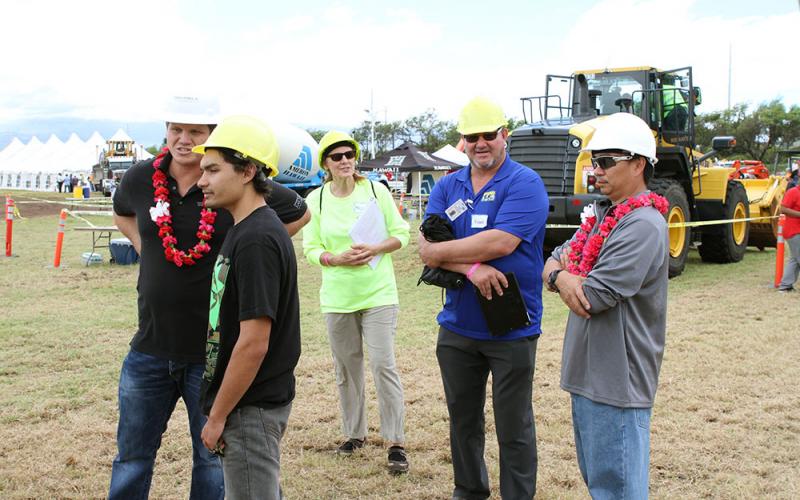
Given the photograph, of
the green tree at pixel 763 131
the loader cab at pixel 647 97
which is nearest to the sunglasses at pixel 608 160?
the loader cab at pixel 647 97

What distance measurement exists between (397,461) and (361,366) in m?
0.62

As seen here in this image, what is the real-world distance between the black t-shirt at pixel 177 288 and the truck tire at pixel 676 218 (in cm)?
885

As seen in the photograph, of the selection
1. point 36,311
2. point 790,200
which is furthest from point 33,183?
point 790,200

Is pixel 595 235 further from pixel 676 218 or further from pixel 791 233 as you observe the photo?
pixel 676 218

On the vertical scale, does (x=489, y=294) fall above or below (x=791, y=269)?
above

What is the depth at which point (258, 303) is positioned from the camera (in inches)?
90.7

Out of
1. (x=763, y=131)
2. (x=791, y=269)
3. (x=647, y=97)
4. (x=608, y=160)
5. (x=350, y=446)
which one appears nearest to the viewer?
(x=608, y=160)

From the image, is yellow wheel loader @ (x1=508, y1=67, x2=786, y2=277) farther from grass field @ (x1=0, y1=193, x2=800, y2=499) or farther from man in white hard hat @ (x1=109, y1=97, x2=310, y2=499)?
man in white hard hat @ (x1=109, y1=97, x2=310, y2=499)

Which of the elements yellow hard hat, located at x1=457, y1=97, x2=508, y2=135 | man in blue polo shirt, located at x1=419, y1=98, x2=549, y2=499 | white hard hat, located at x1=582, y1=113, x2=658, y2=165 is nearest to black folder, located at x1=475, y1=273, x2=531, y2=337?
man in blue polo shirt, located at x1=419, y1=98, x2=549, y2=499

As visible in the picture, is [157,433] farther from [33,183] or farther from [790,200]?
[33,183]

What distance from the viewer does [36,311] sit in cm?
892

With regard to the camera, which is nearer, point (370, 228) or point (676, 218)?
point (370, 228)

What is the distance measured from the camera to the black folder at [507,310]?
134 inches

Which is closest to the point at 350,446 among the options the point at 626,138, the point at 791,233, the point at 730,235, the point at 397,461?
the point at 397,461
